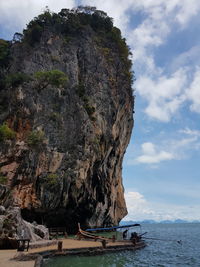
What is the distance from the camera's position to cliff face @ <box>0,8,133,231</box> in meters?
31.3

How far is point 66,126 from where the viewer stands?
120ft

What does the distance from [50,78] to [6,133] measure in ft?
34.8

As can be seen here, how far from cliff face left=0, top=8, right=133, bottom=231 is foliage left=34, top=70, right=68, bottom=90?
0.22 metres

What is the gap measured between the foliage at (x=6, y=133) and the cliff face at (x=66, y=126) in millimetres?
160

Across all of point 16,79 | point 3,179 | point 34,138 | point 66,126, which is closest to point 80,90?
point 66,126

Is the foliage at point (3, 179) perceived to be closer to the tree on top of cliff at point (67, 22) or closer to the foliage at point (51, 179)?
the foliage at point (51, 179)

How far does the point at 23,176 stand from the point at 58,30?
28.5 metres

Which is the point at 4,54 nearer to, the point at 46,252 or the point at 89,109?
the point at 89,109

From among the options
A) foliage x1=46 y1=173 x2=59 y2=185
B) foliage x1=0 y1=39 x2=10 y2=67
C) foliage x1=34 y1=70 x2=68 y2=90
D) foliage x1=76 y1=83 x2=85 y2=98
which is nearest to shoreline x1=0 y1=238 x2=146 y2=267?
foliage x1=46 y1=173 x2=59 y2=185

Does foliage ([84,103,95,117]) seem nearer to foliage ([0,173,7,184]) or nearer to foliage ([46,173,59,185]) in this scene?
foliage ([46,173,59,185])

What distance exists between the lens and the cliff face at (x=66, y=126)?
3127 centimetres

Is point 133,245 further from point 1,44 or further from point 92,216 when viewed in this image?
point 1,44

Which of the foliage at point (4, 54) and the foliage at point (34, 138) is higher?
the foliage at point (4, 54)

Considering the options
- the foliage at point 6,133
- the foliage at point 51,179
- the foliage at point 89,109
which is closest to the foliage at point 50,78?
the foliage at point 89,109
